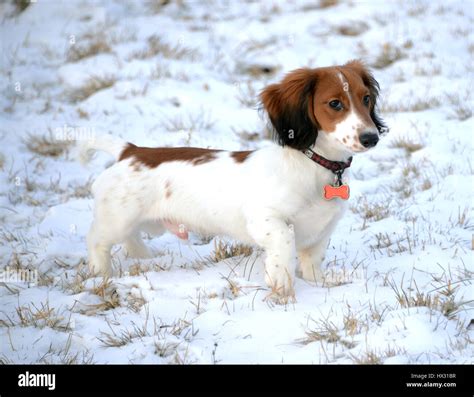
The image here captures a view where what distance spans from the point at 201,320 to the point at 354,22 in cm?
681

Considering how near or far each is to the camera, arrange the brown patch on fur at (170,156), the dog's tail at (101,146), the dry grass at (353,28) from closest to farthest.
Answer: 1. the brown patch on fur at (170,156)
2. the dog's tail at (101,146)
3. the dry grass at (353,28)

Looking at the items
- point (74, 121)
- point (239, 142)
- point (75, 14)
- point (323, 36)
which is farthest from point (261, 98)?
point (75, 14)

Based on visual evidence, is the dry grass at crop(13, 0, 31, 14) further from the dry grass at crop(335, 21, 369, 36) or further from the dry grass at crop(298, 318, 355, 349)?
the dry grass at crop(298, 318, 355, 349)

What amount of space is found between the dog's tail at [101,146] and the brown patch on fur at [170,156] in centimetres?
18

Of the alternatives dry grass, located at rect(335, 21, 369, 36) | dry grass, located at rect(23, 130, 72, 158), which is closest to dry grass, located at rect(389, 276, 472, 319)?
dry grass, located at rect(23, 130, 72, 158)

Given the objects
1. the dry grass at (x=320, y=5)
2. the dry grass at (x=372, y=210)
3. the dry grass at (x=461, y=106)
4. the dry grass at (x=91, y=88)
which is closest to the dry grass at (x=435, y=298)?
the dry grass at (x=372, y=210)

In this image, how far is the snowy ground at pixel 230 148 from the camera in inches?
139

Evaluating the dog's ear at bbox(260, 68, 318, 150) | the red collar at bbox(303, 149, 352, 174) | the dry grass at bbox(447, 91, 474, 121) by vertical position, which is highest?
the dog's ear at bbox(260, 68, 318, 150)

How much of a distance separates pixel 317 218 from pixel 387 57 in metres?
5.06

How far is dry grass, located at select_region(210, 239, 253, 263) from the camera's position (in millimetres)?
4719

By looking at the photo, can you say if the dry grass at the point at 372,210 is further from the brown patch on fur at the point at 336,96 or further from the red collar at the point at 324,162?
the brown patch on fur at the point at 336,96

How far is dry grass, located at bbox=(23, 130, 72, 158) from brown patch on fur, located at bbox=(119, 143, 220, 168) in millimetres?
2700
